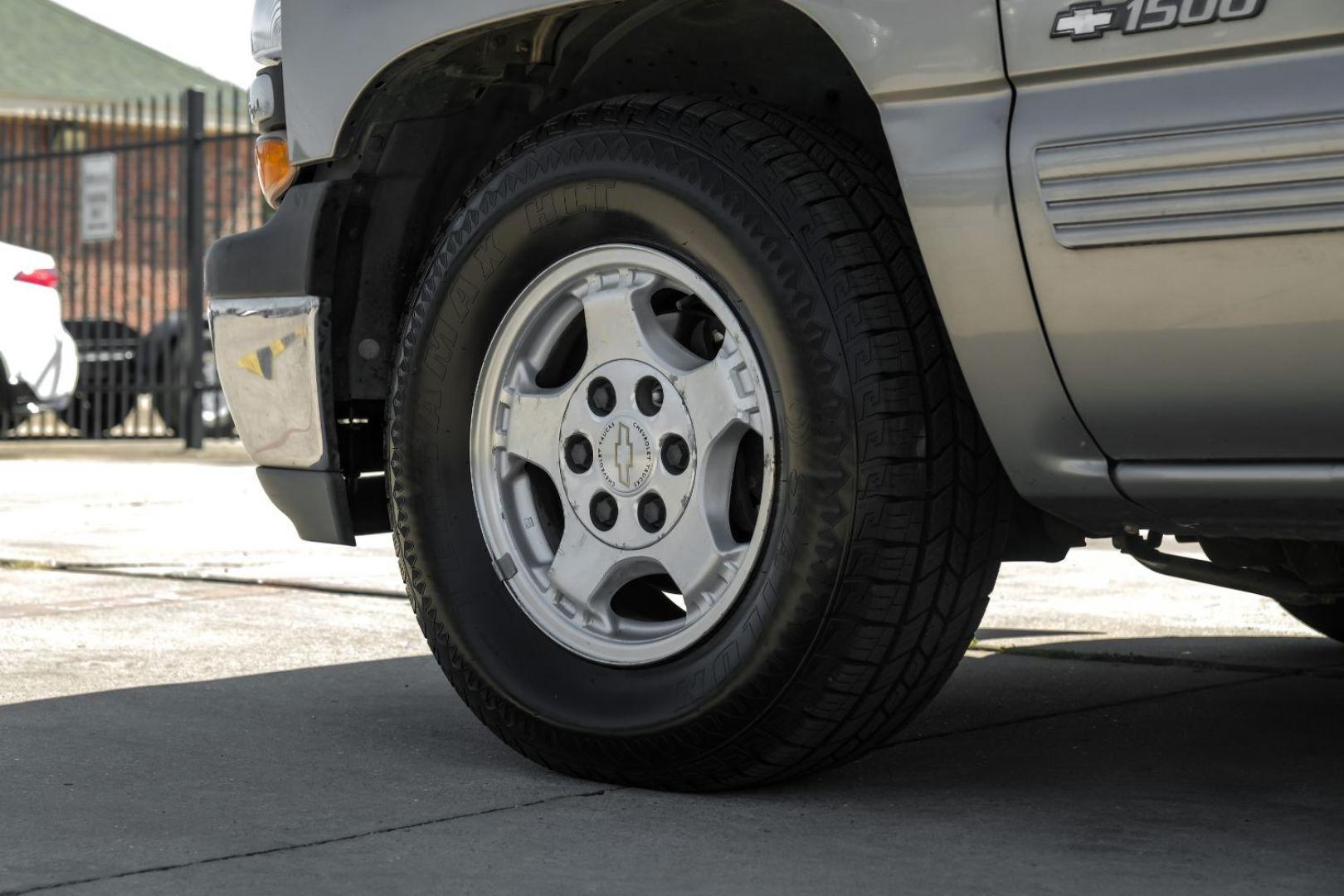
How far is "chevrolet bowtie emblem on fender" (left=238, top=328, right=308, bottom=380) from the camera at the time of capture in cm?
313

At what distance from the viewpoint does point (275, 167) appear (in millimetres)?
3258

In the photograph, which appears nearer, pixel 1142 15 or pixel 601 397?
pixel 1142 15

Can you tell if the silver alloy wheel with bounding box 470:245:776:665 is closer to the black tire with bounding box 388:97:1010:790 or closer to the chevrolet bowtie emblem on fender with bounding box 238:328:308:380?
the black tire with bounding box 388:97:1010:790

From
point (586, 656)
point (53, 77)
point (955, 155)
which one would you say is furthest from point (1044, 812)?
point (53, 77)

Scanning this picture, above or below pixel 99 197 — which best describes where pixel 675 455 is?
below

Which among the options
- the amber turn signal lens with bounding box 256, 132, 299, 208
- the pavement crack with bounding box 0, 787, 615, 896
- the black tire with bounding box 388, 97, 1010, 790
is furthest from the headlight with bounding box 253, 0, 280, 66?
the pavement crack with bounding box 0, 787, 615, 896

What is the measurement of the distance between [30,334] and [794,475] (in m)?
9.05

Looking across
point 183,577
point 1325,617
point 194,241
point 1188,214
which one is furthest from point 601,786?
point 194,241

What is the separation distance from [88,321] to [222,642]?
11.8 m

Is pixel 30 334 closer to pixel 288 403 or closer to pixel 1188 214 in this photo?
pixel 288 403

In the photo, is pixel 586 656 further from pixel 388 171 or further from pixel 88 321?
pixel 88 321

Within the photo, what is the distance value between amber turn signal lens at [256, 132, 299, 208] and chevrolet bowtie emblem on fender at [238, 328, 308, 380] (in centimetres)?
27

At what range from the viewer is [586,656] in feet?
9.05

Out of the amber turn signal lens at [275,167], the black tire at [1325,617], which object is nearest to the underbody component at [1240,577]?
the black tire at [1325,617]
